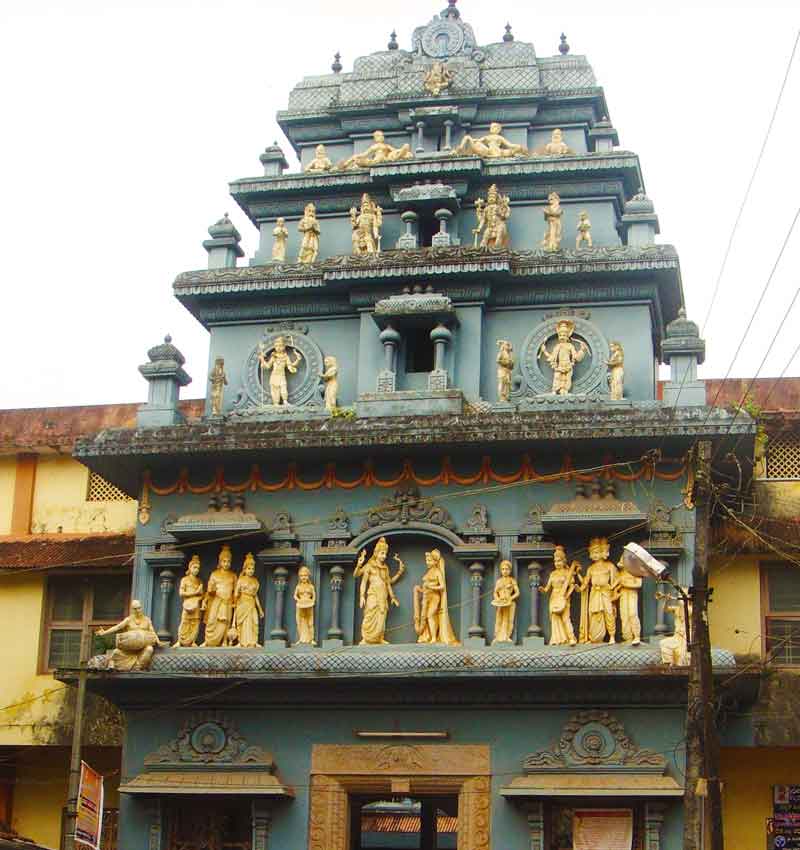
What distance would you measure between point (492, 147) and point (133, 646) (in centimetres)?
974

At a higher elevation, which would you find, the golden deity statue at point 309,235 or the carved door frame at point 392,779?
the golden deity statue at point 309,235

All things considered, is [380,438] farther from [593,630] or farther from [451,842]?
[451,842]

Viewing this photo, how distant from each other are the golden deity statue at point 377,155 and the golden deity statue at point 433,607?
6.98 meters

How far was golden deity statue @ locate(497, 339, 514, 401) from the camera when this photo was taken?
2280cm

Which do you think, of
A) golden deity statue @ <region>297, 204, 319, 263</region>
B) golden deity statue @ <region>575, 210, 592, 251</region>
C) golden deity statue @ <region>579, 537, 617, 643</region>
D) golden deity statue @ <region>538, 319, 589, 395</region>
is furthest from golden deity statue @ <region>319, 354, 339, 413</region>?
golden deity statue @ <region>579, 537, 617, 643</region>

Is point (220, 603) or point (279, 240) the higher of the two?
point (279, 240)

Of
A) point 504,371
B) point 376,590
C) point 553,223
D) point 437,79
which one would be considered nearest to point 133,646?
point 376,590

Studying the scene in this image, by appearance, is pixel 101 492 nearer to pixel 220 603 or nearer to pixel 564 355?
pixel 220 603

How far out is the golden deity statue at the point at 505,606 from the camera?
21125 mm

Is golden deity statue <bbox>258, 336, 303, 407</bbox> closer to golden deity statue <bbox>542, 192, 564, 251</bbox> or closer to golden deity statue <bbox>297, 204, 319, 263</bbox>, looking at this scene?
golden deity statue <bbox>297, 204, 319, 263</bbox>

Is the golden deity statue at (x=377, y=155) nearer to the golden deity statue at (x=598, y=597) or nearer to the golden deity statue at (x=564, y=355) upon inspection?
the golden deity statue at (x=564, y=355)

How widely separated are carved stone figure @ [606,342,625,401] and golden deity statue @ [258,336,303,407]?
15.5 feet

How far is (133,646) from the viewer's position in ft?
70.7

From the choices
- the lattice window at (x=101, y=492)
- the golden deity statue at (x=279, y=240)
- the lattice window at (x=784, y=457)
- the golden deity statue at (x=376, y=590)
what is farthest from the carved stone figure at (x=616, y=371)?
the lattice window at (x=101, y=492)
